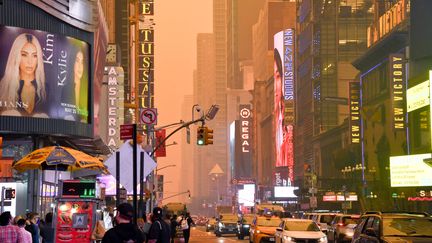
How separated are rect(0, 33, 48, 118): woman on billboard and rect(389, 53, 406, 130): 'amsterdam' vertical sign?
185ft

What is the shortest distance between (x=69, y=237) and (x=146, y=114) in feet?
26.6

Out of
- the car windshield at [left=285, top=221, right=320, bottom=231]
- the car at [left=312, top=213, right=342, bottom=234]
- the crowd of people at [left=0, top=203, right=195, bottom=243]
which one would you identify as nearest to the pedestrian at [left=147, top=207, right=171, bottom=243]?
the crowd of people at [left=0, top=203, right=195, bottom=243]

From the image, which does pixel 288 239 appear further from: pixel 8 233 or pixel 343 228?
pixel 8 233

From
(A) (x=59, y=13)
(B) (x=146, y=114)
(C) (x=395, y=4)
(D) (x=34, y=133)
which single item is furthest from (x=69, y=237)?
(C) (x=395, y=4)

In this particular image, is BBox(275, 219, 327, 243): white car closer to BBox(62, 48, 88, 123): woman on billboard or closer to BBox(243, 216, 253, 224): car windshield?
BBox(62, 48, 88, 123): woman on billboard

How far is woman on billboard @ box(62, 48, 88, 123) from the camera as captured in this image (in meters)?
43.0

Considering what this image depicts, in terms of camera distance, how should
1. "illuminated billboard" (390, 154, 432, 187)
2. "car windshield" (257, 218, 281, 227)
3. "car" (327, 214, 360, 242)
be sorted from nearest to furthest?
"car" (327, 214, 360, 242)
"car windshield" (257, 218, 281, 227)
"illuminated billboard" (390, 154, 432, 187)

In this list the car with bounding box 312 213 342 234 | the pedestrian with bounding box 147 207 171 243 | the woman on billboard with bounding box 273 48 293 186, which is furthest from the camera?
the woman on billboard with bounding box 273 48 293 186

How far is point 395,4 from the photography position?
11181cm

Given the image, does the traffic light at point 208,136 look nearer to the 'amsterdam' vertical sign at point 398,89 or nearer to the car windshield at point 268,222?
the car windshield at point 268,222

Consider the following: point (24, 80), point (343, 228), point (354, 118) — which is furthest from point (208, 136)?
point (354, 118)

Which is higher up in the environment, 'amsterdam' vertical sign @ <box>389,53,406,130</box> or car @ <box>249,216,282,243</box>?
'amsterdam' vertical sign @ <box>389,53,406,130</box>

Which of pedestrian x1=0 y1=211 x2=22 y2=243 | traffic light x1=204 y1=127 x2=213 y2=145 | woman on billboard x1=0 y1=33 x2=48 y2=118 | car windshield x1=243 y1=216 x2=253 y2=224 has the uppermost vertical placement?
woman on billboard x1=0 y1=33 x2=48 y2=118

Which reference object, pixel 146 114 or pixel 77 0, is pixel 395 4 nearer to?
pixel 77 0
